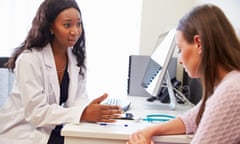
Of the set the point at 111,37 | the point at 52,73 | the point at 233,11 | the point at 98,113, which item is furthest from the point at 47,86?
the point at 111,37

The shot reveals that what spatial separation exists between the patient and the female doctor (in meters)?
0.34

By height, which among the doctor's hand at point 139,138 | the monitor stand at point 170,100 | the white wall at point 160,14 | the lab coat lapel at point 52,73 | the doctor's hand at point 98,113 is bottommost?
the monitor stand at point 170,100

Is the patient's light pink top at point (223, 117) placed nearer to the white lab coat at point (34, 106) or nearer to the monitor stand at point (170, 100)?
the white lab coat at point (34, 106)

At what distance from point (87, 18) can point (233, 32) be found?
1753mm

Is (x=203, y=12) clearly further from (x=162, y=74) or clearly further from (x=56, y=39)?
(x=56, y=39)

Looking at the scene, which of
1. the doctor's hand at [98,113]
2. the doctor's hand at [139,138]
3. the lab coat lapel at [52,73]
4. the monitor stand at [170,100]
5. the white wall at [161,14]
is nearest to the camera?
the doctor's hand at [139,138]

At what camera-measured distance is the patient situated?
3.02 feet

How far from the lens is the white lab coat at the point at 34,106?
4.55 ft

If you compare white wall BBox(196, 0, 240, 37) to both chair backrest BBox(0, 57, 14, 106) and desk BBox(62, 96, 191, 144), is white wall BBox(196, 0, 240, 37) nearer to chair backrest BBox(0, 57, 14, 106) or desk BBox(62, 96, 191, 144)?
desk BBox(62, 96, 191, 144)

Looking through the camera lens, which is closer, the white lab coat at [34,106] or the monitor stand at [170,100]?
the white lab coat at [34,106]

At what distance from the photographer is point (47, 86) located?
1505 millimetres

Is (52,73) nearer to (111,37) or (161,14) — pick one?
(111,37)

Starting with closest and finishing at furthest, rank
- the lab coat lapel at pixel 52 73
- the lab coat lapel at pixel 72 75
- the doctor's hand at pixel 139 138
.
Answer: the doctor's hand at pixel 139 138, the lab coat lapel at pixel 52 73, the lab coat lapel at pixel 72 75

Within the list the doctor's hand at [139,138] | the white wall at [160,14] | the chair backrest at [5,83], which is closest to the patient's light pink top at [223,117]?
the doctor's hand at [139,138]
